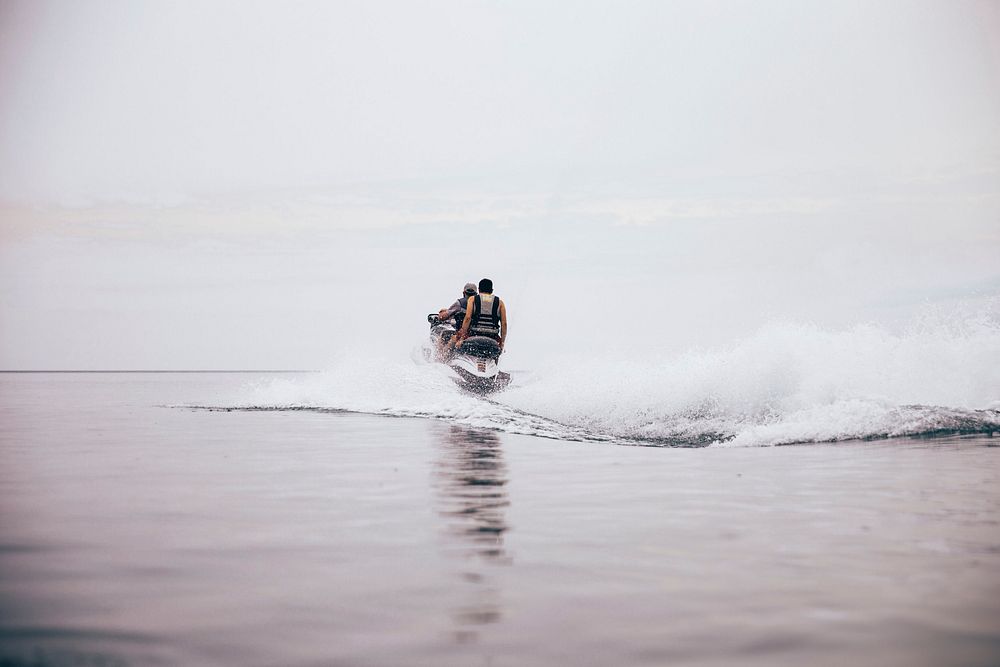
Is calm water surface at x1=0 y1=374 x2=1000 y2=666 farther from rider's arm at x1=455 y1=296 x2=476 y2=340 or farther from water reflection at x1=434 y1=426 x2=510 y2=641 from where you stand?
rider's arm at x1=455 y1=296 x2=476 y2=340

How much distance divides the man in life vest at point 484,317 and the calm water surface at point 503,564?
1189 centimetres

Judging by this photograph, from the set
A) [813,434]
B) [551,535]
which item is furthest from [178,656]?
[813,434]

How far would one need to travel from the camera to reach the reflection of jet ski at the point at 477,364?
73.4 ft

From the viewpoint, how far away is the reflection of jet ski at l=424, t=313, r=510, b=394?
22.4 metres

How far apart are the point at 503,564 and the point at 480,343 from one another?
1730 cm

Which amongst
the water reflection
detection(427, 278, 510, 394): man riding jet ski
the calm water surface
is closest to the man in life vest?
detection(427, 278, 510, 394): man riding jet ski

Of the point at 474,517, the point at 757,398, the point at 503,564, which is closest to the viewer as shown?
the point at 503,564

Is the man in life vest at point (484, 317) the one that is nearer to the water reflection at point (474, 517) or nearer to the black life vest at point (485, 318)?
the black life vest at point (485, 318)

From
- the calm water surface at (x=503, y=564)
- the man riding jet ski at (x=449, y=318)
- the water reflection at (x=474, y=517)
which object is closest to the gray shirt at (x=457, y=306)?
the man riding jet ski at (x=449, y=318)

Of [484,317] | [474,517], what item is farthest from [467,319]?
[474,517]

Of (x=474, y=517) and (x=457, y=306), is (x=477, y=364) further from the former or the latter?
(x=474, y=517)

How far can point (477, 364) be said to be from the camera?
73.6 feet

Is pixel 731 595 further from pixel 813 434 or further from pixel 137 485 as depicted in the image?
pixel 813 434

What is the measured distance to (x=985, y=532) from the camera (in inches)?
228
